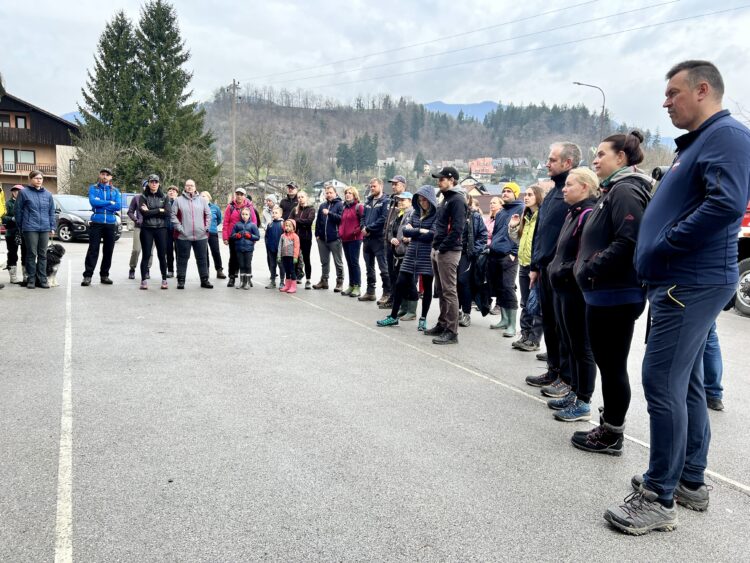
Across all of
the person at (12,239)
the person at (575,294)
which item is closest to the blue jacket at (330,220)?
the person at (12,239)

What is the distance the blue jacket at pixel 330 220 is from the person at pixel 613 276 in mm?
7357

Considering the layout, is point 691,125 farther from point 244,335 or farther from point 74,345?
point 74,345

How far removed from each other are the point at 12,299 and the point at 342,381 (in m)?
6.56

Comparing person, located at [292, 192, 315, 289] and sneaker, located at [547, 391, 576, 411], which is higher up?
person, located at [292, 192, 315, 289]

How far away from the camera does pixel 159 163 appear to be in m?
41.6

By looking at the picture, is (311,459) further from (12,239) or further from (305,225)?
(12,239)

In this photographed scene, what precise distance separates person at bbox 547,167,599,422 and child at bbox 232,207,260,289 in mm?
7618

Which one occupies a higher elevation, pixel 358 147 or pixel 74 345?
pixel 358 147

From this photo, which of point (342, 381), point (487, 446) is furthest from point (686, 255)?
point (342, 381)

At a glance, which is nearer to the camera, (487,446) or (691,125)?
(691,125)

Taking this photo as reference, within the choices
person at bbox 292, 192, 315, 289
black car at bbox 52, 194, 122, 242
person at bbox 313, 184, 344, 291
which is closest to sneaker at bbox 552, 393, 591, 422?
person at bbox 313, 184, 344, 291

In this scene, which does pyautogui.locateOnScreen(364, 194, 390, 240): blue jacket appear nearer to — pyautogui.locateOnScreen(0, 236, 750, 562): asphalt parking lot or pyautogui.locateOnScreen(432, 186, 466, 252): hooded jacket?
pyautogui.locateOnScreen(432, 186, 466, 252): hooded jacket

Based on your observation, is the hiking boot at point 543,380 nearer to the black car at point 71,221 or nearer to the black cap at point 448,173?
the black cap at point 448,173

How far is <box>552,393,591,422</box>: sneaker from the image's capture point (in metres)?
4.36
